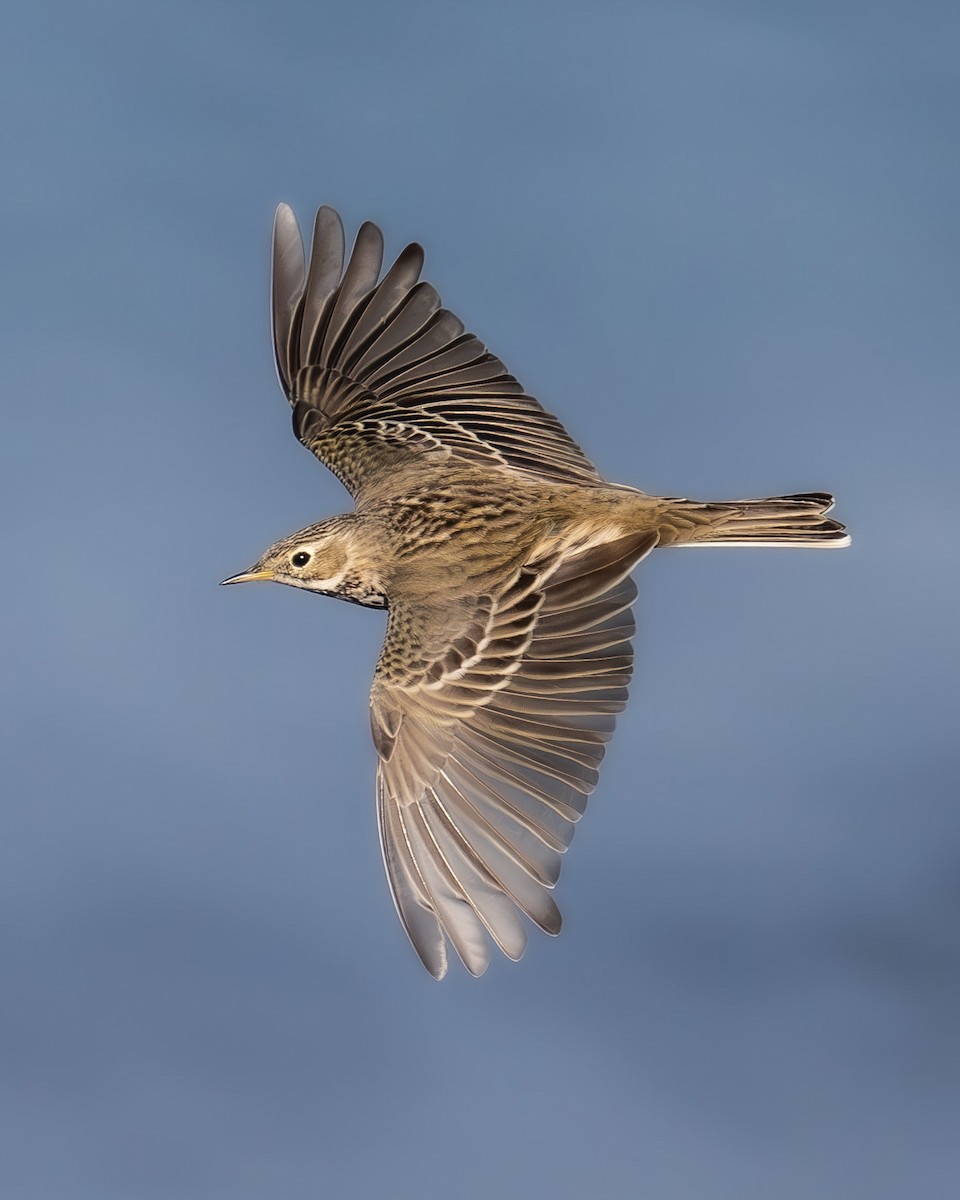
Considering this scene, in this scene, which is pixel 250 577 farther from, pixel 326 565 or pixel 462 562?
pixel 462 562

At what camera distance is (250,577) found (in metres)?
8.87

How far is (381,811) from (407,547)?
129cm

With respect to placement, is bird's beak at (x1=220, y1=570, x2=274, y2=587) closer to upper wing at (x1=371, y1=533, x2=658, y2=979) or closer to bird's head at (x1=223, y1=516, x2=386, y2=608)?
bird's head at (x1=223, y1=516, x2=386, y2=608)

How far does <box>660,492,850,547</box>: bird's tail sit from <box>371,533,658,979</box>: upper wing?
20.5 inches

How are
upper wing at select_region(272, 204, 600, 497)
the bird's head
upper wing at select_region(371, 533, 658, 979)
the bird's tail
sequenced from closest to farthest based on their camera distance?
upper wing at select_region(371, 533, 658, 979) < the bird's tail < the bird's head < upper wing at select_region(272, 204, 600, 497)

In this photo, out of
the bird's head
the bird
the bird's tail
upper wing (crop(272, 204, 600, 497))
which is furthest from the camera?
upper wing (crop(272, 204, 600, 497))

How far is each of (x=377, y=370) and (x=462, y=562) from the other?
198 centimetres

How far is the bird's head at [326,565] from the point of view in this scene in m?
8.73

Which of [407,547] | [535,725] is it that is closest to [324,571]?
[407,547]

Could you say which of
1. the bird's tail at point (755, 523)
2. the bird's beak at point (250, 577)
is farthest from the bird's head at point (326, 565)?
the bird's tail at point (755, 523)

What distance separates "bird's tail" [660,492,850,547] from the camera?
824 centimetres

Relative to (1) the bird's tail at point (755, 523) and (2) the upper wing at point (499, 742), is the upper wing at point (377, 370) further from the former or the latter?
(2) the upper wing at point (499, 742)

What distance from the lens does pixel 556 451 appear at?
9.21 m

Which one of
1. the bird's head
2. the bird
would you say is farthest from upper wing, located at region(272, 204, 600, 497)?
the bird's head
